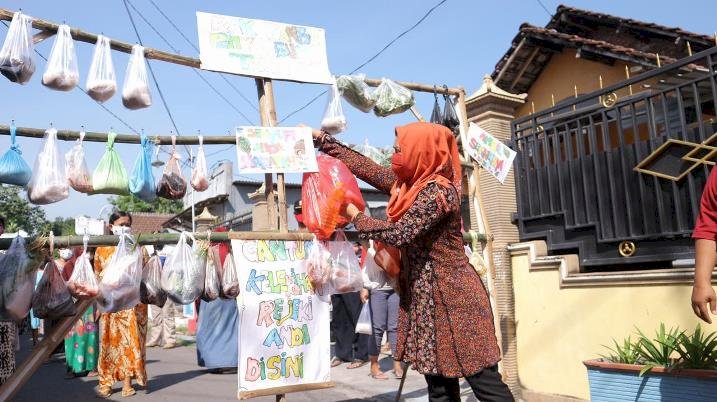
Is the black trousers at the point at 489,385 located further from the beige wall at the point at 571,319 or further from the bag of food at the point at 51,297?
the bag of food at the point at 51,297

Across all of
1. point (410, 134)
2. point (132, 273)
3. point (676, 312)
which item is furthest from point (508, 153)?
point (132, 273)

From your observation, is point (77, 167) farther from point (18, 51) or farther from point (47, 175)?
point (18, 51)

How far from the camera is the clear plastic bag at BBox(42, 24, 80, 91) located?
3375mm

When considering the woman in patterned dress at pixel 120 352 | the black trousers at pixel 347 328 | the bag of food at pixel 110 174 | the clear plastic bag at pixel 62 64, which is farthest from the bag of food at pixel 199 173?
the black trousers at pixel 347 328

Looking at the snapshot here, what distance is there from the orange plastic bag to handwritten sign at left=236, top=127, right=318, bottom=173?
0.29 feet

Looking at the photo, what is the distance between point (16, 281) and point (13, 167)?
72 centimetres

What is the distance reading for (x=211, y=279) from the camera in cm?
368

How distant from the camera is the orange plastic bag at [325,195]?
3508 millimetres

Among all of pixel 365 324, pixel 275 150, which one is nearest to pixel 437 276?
pixel 275 150

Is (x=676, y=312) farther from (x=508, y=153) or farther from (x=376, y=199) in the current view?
(x=376, y=199)

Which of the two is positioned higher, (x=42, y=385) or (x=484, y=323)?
(x=484, y=323)

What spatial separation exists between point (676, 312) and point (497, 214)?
200 cm

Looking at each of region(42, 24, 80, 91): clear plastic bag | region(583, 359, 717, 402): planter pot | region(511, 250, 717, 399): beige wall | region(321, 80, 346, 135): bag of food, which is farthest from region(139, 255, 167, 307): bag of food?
region(511, 250, 717, 399): beige wall

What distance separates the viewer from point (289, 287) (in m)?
3.63
